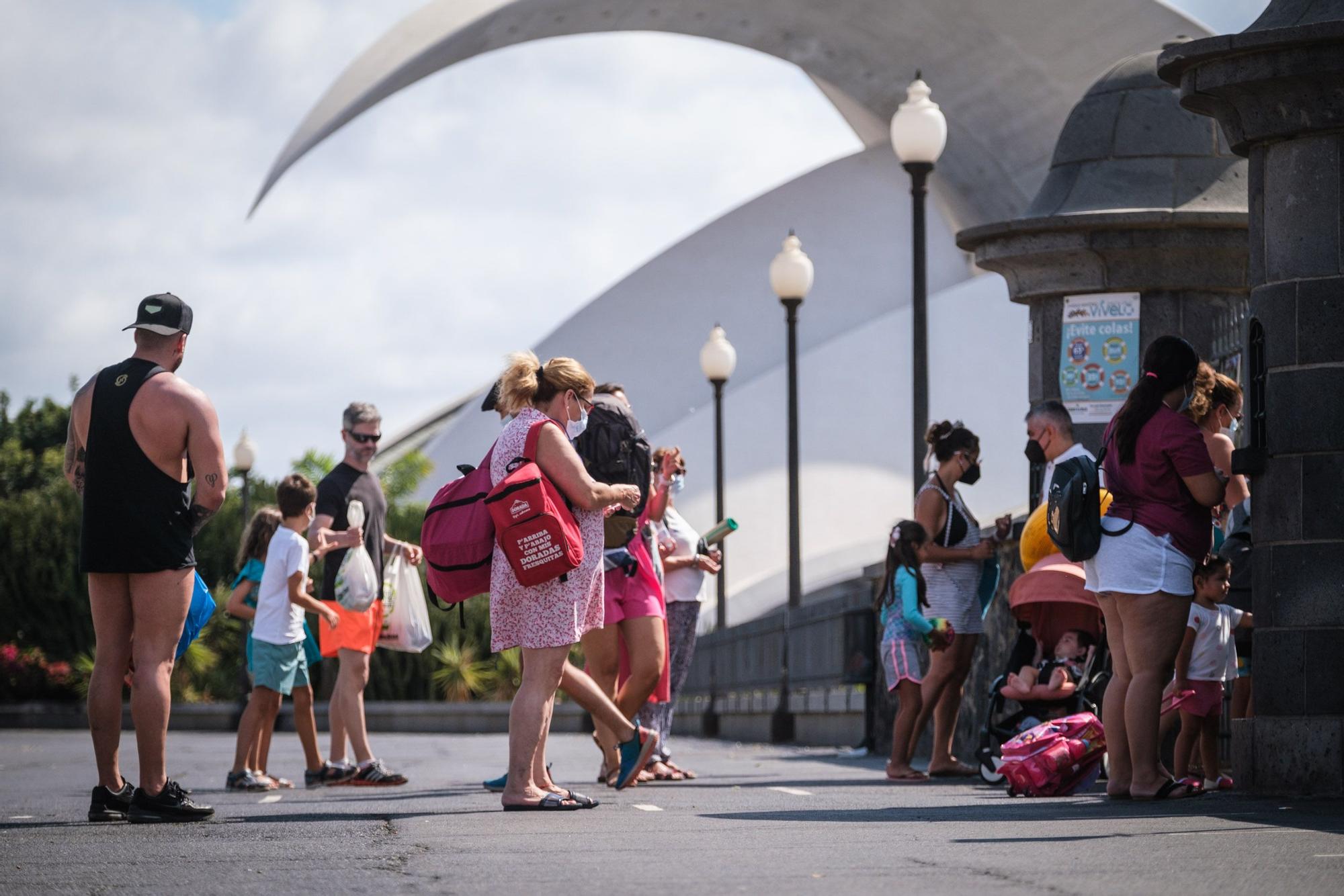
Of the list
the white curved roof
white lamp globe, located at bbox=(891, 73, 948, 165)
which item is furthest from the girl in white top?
the white curved roof

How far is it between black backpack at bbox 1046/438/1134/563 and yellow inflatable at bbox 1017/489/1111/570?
155cm

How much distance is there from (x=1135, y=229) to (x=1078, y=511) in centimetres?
351

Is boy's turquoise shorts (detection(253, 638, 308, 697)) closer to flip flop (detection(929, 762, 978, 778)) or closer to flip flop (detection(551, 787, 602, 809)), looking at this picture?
flip flop (detection(551, 787, 602, 809))

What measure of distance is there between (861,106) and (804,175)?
14.0 ft

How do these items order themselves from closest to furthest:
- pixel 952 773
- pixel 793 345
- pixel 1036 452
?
pixel 1036 452 < pixel 952 773 < pixel 793 345

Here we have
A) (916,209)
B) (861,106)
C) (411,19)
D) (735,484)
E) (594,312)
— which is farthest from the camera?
(594,312)

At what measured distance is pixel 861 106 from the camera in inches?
1745

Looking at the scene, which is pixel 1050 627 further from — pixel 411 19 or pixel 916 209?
Result: pixel 411 19

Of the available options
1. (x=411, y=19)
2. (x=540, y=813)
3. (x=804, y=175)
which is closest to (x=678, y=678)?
(x=540, y=813)

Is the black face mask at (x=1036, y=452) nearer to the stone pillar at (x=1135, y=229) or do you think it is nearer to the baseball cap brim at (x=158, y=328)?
the stone pillar at (x=1135, y=229)

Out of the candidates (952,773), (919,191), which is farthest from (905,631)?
(919,191)

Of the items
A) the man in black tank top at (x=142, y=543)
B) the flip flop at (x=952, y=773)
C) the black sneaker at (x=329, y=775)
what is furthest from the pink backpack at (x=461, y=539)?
the flip flop at (x=952, y=773)

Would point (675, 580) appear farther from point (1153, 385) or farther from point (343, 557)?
point (1153, 385)

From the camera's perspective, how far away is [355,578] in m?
9.72
